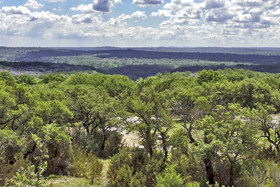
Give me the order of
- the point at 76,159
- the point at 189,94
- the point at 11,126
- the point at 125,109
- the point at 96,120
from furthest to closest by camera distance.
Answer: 1. the point at 189,94
2. the point at 96,120
3. the point at 125,109
4. the point at 11,126
5. the point at 76,159

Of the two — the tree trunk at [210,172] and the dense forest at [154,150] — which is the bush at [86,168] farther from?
the tree trunk at [210,172]

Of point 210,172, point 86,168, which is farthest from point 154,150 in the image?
point 86,168

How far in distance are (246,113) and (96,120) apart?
1645 centimetres

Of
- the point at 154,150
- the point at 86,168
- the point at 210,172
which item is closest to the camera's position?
the point at 210,172

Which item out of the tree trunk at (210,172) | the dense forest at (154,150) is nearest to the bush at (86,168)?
the dense forest at (154,150)

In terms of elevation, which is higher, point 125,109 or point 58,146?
point 125,109

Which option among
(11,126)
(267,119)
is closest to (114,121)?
(11,126)

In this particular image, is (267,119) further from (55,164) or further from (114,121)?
(55,164)

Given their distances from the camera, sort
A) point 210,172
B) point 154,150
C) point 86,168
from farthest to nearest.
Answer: point 154,150 → point 86,168 → point 210,172

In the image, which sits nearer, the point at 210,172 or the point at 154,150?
the point at 210,172

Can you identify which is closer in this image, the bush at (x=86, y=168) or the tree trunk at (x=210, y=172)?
the tree trunk at (x=210, y=172)

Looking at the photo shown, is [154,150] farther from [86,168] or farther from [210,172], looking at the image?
[86,168]

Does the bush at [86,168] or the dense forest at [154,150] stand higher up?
the dense forest at [154,150]

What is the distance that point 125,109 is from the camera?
2058 centimetres
